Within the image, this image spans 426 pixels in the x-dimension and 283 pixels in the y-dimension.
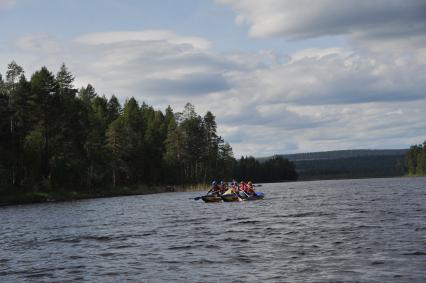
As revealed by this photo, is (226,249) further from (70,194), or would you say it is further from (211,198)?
(70,194)

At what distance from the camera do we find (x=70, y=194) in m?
74.1

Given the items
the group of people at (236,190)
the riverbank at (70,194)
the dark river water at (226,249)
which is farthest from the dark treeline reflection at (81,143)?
the dark river water at (226,249)

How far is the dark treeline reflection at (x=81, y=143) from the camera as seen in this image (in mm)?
74250

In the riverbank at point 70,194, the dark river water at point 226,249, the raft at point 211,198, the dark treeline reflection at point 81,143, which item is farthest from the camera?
the dark treeline reflection at point 81,143

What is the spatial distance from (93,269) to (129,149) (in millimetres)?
82991

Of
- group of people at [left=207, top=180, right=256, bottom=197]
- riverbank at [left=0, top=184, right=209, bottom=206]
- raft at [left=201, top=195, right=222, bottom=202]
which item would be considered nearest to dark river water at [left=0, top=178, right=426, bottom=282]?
raft at [left=201, top=195, right=222, bottom=202]

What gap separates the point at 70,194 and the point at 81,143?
13223mm

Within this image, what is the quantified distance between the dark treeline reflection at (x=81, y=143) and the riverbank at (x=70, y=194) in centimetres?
169

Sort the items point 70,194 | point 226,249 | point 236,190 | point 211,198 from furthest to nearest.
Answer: point 70,194, point 236,190, point 211,198, point 226,249

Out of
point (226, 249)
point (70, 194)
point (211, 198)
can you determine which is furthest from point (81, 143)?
point (226, 249)

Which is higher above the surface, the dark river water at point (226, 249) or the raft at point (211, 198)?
the raft at point (211, 198)

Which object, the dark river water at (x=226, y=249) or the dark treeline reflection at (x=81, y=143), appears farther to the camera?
the dark treeline reflection at (x=81, y=143)

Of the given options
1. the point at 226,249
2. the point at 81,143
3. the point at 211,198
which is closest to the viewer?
the point at 226,249

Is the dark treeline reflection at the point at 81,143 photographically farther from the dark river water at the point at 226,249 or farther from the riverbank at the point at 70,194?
the dark river water at the point at 226,249
